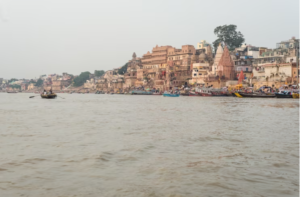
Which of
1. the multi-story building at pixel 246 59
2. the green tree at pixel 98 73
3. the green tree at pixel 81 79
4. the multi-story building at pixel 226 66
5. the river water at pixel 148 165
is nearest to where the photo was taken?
the river water at pixel 148 165

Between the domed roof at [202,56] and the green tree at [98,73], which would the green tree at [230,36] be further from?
the green tree at [98,73]

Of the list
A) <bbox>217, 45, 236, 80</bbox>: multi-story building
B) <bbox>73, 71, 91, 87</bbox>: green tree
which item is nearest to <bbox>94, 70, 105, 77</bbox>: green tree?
<bbox>73, 71, 91, 87</bbox>: green tree

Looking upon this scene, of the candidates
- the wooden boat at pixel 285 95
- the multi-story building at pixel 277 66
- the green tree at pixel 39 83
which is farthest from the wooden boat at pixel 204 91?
the green tree at pixel 39 83

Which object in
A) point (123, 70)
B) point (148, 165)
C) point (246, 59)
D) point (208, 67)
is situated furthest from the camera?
point (123, 70)

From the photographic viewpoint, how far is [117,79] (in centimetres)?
10312

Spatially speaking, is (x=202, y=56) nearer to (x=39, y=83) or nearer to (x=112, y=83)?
(x=112, y=83)

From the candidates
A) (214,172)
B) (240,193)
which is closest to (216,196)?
(240,193)

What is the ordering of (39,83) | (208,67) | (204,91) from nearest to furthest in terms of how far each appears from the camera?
(204,91), (208,67), (39,83)

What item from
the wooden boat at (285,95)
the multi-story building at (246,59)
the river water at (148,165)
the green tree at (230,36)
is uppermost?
the green tree at (230,36)

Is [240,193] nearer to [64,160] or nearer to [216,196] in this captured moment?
[216,196]

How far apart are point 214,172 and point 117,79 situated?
321 ft

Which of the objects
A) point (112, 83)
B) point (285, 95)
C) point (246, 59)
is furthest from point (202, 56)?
point (112, 83)

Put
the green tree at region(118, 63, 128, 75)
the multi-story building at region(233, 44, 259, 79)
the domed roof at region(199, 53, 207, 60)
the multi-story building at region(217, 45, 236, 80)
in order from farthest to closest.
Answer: the green tree at region(118, 63, 128, 75) → the domed roof at region(199, 53, 207, 60) → the multi-story building at region(233, 44, 259, 79) → the multi-story building at region(217, 45, 236, 80)

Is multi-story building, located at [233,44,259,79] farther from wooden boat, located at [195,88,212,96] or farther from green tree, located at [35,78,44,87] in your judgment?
green tree, located at [35,78,44,87]
